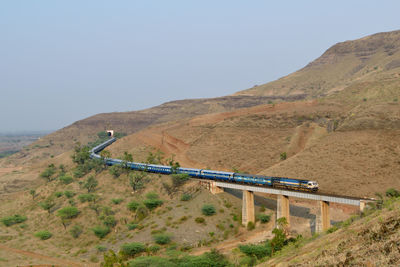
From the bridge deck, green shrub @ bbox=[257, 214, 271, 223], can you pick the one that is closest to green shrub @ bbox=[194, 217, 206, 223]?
the bridge deck

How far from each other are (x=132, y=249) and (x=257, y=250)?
16641 mm

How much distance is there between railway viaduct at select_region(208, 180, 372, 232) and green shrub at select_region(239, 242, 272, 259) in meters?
6.72

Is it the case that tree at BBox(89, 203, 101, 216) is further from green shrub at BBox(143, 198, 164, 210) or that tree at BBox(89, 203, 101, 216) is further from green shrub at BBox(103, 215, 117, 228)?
green shrub at BBox(143, 198, 164, 210)

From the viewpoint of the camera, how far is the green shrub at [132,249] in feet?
145

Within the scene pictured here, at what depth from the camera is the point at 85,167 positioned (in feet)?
292

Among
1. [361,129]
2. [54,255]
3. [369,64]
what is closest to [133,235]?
[54,255]

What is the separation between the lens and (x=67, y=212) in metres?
61.3

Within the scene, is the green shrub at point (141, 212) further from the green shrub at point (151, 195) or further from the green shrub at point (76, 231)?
the green shrub at point (76, 231)

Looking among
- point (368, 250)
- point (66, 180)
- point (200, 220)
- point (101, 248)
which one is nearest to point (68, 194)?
point (66, 180)

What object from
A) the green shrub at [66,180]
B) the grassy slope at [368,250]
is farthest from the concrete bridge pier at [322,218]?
the green shrub at [66,180]

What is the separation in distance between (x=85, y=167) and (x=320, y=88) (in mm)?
135642

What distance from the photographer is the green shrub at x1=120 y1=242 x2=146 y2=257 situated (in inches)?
1738

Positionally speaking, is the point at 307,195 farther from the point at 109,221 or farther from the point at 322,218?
the point at 109,221

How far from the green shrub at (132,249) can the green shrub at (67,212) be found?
21328mm
